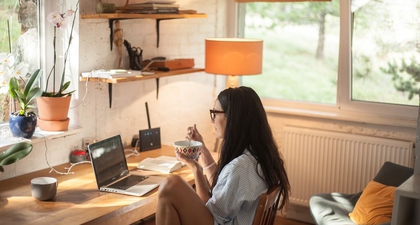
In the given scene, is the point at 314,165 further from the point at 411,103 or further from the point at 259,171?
the point at 259,171

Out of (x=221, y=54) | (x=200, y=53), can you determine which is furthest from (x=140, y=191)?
(x=200, y=53)

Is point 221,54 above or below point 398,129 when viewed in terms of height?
above

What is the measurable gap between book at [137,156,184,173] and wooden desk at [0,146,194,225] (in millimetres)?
155

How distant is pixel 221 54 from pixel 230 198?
1.60 metres

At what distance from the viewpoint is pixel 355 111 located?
4320 mm

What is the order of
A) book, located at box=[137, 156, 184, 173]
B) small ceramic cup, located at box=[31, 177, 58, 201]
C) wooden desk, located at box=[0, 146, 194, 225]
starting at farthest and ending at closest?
book, located at box=[137, 156, 184, 173] < small ceramic cup, located at box=[31, 177, 58, 201] < wooden desk, located at box=[0, 146, 194, 225]

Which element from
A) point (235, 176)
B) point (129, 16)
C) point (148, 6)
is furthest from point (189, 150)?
point (148, 6)

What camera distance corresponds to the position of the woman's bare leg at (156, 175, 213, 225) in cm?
263

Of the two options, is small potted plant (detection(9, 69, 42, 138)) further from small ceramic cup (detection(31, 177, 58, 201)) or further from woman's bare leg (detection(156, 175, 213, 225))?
woman's bare leg (detection(156, 175, 213, 225))

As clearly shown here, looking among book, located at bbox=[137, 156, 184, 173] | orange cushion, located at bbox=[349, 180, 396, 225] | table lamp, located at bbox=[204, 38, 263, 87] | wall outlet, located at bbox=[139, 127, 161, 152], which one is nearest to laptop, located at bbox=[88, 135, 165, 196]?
book, located at bbox=[137, 156, 184, 173]

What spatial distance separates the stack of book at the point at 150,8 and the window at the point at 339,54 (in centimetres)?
111

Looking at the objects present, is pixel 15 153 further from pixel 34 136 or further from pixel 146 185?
pixel 146 185

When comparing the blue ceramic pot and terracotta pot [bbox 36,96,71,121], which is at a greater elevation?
terracotta pot [bbox 36,96,71,121]

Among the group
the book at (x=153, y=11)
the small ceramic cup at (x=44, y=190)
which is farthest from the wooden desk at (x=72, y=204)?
the book at (x=153, y=11)
